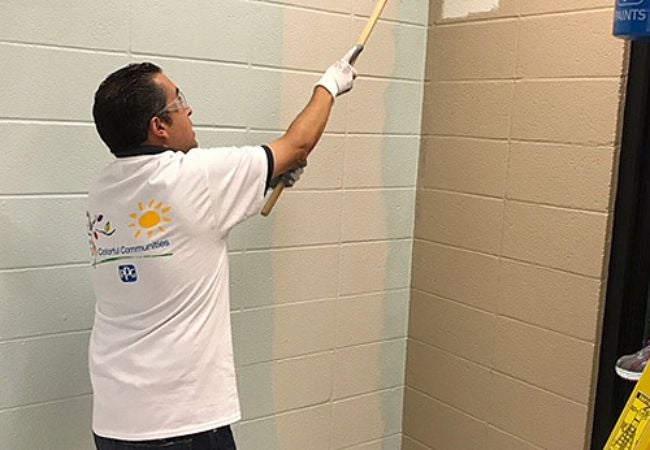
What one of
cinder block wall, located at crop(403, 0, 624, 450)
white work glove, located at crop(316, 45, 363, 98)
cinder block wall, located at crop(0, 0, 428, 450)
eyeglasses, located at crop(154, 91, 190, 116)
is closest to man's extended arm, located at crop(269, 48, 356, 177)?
white work glove, located at crop(316, 45, 363, 98)

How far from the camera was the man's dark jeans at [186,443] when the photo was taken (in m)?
1.77

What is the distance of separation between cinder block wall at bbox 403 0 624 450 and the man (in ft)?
2.71

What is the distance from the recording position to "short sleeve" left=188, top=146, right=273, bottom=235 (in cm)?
176

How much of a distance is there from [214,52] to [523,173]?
37.0 inches

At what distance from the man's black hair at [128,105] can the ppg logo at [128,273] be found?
0.86 feet

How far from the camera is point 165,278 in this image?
1.74m

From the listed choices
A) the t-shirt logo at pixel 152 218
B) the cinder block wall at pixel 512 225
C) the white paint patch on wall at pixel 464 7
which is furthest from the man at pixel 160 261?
the white paint patch on wall at pixel 464 7

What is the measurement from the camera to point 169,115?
1817 mm

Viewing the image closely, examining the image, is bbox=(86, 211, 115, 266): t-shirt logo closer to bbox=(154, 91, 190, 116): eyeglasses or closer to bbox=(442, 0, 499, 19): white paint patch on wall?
bbox=(154, 91, 190, 116): eyeglasses

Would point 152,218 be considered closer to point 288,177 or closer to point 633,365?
point 288,177

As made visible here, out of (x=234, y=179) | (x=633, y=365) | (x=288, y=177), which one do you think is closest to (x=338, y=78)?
(x=288, y=177)

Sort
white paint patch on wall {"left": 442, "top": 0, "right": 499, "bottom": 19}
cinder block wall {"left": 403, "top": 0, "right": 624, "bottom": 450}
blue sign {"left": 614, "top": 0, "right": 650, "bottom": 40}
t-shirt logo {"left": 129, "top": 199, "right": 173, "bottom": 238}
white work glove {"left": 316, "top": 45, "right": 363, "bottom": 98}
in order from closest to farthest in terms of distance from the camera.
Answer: blue sign {"left": 614, "top": 0, "right": 650, "bottom": 40}, t-shirt logo {"left": 129, "top": 199, "right": 173, "bottom": 238}, white work glove {"left": 316, "top": 45, "right": 363, "bottom": 98}, cinder block wall {"left": 403, "top": 0, "right": 624, "bottom": 450}, white paint patch on wall {"left": 442, "top": 0, "right": 499, "bottom": 19}

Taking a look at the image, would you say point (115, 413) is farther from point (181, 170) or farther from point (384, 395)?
point (384, 395)

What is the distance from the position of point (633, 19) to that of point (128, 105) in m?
1.07
